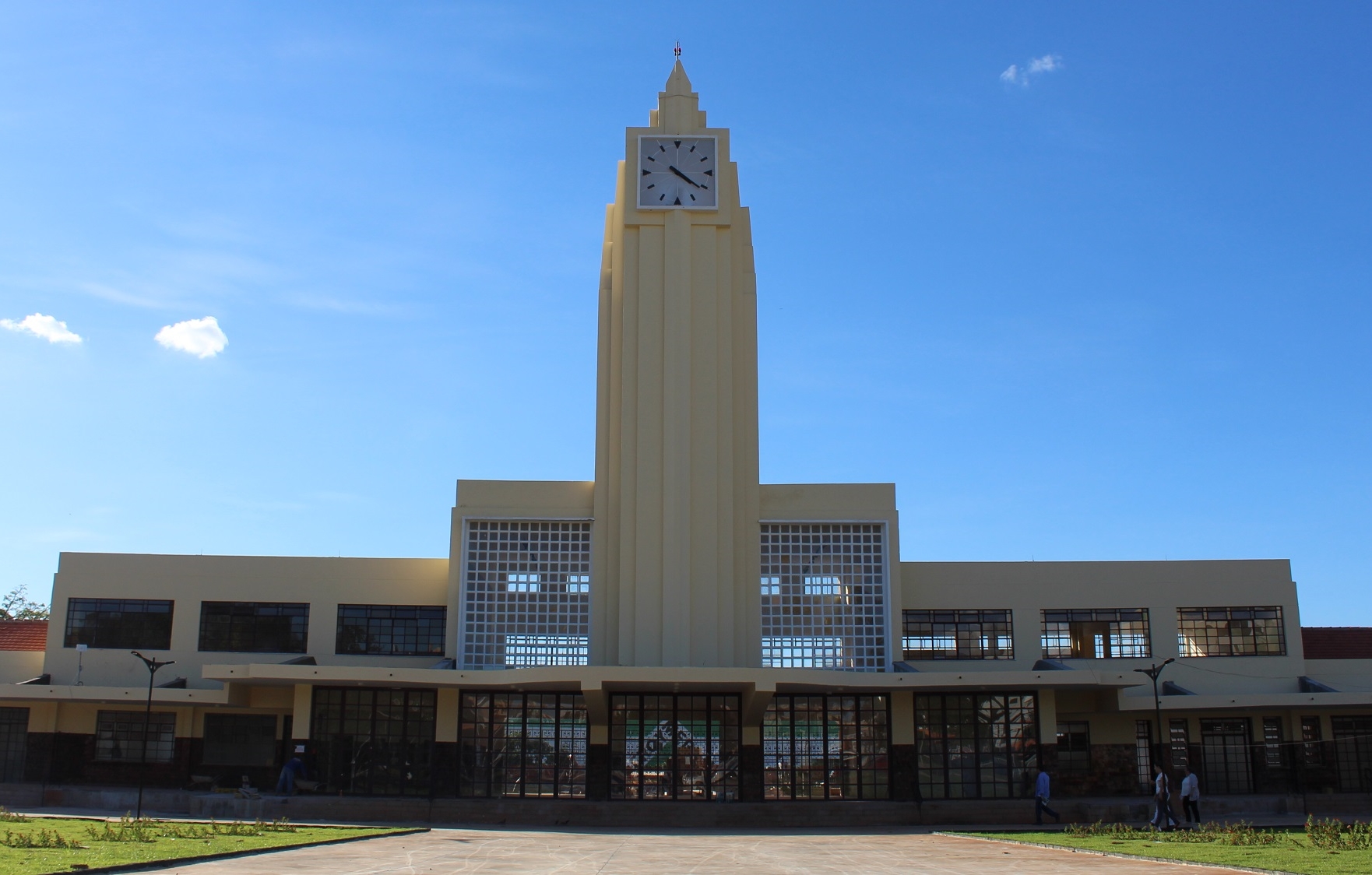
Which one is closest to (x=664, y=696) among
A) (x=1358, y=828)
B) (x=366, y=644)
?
(x=366, y=644)

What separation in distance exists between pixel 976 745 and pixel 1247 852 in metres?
13.2

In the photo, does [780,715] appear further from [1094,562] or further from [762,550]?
[1094,562]

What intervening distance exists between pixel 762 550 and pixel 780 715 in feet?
14.9

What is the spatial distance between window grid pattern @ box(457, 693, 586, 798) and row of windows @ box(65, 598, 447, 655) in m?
3.75

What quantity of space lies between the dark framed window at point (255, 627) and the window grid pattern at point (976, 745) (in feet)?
55.8

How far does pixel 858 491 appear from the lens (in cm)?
3359

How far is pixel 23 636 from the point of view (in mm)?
35438

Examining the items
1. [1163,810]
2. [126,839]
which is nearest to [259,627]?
[126,839]

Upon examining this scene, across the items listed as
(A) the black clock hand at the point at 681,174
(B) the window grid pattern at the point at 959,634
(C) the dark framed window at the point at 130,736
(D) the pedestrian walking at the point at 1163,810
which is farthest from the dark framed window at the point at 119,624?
(D) the pedestrian walking at the point at 1163,810

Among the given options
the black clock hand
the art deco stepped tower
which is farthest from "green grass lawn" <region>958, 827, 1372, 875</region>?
the black clock hand

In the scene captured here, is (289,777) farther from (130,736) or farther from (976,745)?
(976,745)

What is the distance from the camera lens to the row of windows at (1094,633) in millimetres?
34281

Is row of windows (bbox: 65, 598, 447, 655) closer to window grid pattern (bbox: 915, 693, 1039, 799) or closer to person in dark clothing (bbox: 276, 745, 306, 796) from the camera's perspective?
person in dark clothing (bbox: 276, 745, 306, 796)

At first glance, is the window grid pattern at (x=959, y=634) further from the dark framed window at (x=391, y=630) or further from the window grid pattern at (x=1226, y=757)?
the dark framed window at (x=391, y=630)
